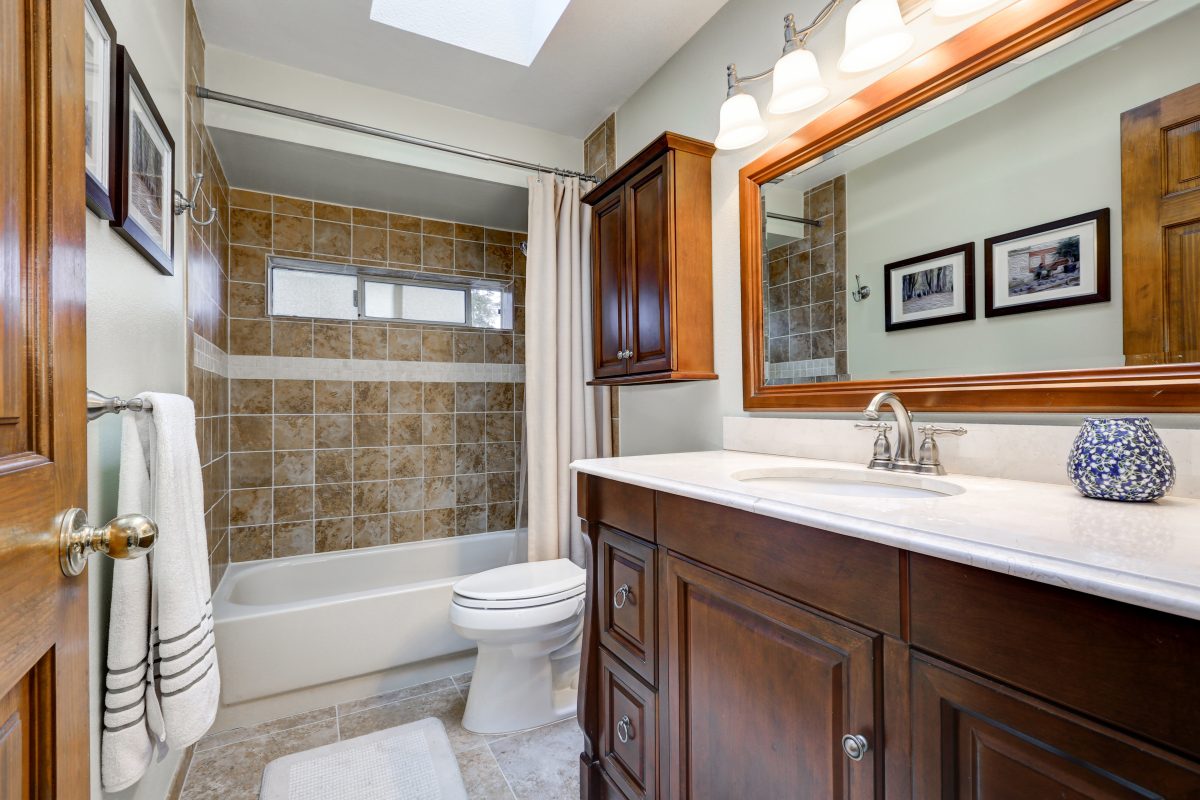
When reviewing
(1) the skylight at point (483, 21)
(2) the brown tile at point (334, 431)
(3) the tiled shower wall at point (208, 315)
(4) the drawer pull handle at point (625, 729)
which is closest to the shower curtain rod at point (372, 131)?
(3) the tiled shower wall at point (208, 315)

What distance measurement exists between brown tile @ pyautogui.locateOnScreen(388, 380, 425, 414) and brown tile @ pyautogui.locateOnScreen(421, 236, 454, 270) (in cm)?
69

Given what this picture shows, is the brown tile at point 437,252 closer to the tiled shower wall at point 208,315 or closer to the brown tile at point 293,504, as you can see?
the tiled shower wall at point 208,315

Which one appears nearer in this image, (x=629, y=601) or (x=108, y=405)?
(x=108, y=405)

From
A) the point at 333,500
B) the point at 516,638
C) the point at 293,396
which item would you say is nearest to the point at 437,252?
the point at 293,396

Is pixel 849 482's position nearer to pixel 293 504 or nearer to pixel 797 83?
pixel 797 83

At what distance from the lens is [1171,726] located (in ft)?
1.51

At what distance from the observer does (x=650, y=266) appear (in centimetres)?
184

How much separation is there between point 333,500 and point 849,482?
2.53m

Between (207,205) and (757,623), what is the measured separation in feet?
7.69

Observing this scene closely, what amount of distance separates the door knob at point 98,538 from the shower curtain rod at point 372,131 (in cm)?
192

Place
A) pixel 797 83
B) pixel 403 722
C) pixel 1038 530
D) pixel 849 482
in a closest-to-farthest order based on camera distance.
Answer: pixel 1038 530 < pixel 849 482 < pixel 797 83 < pixel 403 722

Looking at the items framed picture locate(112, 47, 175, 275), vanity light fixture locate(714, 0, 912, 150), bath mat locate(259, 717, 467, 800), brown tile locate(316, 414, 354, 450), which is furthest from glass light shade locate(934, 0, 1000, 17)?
brown tile locate(316, 414, 354, 450)

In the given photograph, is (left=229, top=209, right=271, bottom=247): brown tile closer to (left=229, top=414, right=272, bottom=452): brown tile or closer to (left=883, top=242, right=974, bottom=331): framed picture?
(left=229, top=414, right=272, bottom=452): brown tile

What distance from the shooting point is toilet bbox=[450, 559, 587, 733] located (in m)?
1.75
